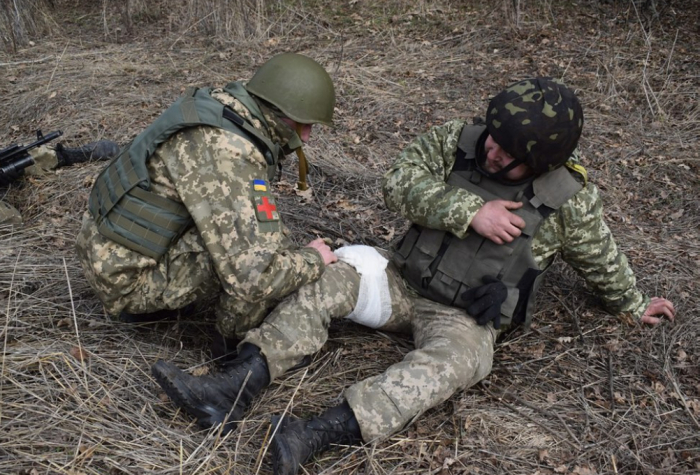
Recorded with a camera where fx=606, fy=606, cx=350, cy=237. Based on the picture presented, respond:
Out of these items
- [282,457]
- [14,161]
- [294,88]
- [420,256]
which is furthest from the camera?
[14,161]

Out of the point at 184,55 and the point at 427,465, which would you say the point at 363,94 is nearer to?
the point at 184,55

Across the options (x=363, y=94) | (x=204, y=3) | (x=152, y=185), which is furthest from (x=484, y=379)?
(x=204, y=3)

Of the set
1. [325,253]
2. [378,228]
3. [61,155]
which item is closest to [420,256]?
[325,253]

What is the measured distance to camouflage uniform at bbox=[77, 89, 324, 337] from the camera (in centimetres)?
275

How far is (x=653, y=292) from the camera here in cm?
398

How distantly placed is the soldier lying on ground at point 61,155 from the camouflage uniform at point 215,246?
2475 mm

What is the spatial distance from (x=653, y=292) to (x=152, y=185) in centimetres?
319

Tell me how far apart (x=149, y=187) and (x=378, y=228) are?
7.12ft

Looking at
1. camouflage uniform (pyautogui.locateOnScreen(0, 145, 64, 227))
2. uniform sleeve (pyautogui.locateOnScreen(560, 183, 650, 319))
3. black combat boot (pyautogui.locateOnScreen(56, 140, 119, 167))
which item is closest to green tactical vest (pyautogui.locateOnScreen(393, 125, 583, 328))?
uniform sleeve (pyautogui.locateOnScreen(560, 183, 650, 319))

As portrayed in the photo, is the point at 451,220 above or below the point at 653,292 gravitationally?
above

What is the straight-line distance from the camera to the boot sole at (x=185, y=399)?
8.76ft

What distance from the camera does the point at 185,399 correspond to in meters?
2.70

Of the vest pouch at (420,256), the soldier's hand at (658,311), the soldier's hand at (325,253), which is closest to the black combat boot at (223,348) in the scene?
the soldier's hand at (325,253)

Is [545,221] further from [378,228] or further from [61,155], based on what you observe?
[61,155]
